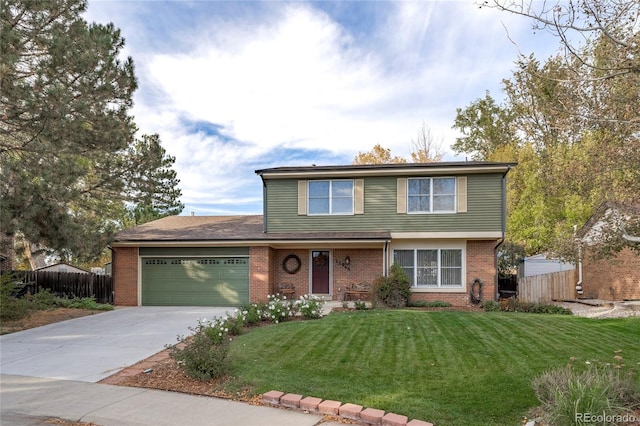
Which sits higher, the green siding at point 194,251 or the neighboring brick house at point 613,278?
the green siding at point 194,251

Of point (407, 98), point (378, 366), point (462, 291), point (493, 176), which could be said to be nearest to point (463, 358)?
point (378, 366)

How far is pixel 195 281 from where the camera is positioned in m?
15.6

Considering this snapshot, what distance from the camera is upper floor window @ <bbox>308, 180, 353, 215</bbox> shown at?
15648 millimetres

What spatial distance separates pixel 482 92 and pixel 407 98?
65.0 ft

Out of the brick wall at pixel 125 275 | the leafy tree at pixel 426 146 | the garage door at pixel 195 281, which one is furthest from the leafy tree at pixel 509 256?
the brick wall at pixel 125 275

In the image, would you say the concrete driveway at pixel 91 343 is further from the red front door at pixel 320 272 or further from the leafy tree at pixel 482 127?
the leafy tree at pixel 482 127

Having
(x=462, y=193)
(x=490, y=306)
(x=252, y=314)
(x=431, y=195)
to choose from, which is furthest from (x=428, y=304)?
(x=252, y=314)

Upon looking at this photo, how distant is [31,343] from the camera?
9062mm

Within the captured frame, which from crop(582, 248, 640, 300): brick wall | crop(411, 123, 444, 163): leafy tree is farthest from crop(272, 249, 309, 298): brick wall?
crop(411, 123, 444, 163): leafy tree

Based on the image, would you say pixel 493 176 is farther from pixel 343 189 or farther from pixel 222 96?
pixel 222 96

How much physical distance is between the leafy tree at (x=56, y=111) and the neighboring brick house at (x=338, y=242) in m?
2.95

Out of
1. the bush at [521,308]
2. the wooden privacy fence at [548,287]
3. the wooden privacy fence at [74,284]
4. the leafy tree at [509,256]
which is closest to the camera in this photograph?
the bush at [521,308]

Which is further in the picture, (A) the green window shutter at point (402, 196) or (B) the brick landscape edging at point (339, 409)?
(A) the green window shutter at point (402, 196)

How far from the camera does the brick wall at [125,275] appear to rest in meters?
15.8
